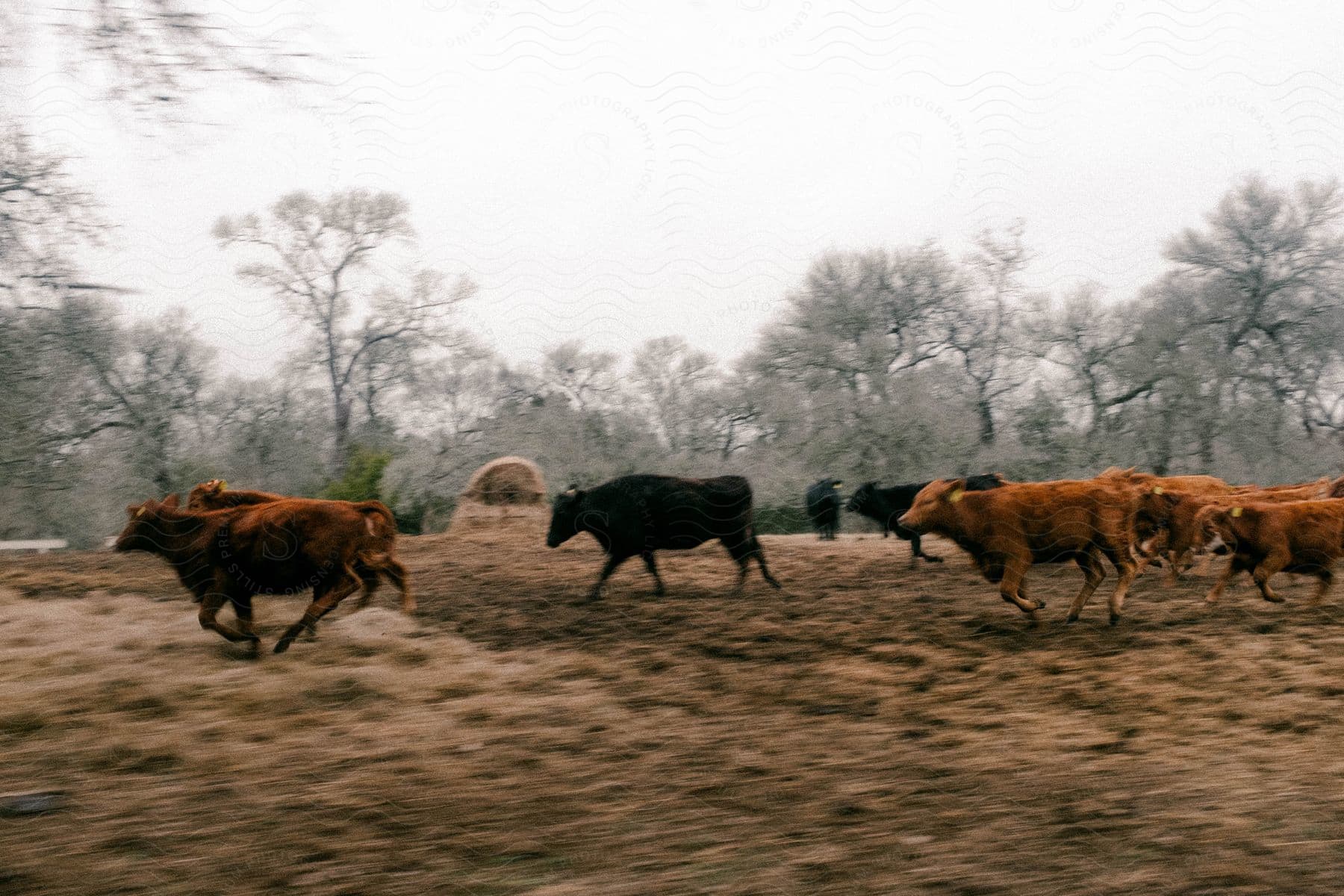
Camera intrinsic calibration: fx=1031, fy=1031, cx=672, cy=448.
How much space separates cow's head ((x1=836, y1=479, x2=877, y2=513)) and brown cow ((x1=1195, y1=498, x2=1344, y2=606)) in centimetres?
529

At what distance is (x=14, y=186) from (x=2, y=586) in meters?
4.33

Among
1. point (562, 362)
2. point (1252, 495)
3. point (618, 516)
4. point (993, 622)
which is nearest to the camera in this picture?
point (993, 622)

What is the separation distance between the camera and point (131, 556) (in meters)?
12.8

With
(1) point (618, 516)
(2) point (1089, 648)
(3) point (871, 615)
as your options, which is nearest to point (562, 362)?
(1) point (618, 516)

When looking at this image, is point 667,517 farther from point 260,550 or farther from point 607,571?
point 260,550

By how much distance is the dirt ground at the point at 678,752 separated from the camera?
10.6 ft

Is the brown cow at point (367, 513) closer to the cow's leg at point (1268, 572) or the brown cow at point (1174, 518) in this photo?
the brown cow at point (1174, 518)

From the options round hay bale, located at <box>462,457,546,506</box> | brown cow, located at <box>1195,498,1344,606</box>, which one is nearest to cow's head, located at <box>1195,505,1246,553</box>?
brown cow, located at <box>1195,498,1344,606</box>

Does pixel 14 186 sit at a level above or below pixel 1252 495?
above

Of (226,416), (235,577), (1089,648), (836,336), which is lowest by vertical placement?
(1089,648)

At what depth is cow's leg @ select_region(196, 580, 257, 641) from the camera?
6.92m

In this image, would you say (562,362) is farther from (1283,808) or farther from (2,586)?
(1283,808)

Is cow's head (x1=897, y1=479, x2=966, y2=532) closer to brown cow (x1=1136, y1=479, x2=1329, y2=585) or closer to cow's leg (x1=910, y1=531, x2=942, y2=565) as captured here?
brown cow (x1=1136, y1=479, x2=1329, y2=585)

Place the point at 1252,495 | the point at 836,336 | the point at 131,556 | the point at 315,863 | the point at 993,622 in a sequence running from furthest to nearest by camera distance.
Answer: the point at 836,336 < the point at 131,556 < the point at 1252,495 < the point at 993,622 < the point at 315,863
